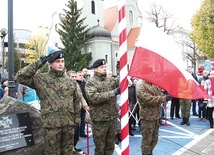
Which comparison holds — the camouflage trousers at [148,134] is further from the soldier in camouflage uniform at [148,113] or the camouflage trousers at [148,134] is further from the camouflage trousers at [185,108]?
the camouflage trousers at [185,108]

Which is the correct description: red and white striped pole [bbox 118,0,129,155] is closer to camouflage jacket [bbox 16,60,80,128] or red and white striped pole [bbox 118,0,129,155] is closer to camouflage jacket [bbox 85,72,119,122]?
camouflage jacket [bbox 16,60,80,128]

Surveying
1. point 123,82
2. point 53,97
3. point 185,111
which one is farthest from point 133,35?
point 123,82

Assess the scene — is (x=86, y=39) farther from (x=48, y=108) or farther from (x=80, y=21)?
(x=48, y=108)

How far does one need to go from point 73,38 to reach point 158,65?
30603 mm

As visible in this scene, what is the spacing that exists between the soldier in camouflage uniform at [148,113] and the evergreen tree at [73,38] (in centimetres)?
2716

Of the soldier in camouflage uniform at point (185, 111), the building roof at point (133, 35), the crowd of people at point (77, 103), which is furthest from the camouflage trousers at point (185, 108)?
the building roof at point (133, 35)

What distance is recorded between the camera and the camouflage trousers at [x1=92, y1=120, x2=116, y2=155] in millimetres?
4371

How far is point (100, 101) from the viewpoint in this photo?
13.8 feet

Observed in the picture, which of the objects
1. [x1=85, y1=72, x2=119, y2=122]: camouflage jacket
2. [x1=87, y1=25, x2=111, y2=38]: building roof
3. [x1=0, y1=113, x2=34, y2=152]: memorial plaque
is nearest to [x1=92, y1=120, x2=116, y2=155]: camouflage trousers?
[x1=85, y1=72, x2=119, y2=122]: camouflage jacket

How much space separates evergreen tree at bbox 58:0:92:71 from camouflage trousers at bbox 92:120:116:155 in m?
27.5

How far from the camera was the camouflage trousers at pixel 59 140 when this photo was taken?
11.8 ft

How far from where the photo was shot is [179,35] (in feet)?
263

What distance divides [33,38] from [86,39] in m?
23.5

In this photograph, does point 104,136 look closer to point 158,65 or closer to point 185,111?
point 158,65
